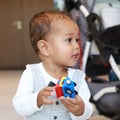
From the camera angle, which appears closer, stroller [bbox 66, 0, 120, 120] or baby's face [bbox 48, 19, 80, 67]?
baby's face [bbox 48, 19, 80, 67]

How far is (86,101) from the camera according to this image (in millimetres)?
1235

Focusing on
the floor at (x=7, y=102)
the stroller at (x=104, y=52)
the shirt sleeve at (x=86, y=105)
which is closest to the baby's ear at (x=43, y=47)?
the shirt sleeve at (x=86, y=105)

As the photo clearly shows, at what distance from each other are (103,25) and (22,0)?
4767 millimetres

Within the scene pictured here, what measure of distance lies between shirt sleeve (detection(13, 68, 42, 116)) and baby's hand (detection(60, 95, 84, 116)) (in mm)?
110

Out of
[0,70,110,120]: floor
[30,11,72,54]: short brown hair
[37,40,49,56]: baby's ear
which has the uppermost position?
[30,11,72,54]: short brown hair

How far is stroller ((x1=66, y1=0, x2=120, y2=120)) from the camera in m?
2.08

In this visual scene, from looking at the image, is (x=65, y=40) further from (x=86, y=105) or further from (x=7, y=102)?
(x=7, y=102)

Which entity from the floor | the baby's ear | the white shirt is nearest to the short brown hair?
the baby's ear

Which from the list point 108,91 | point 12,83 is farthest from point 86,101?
point 12,83

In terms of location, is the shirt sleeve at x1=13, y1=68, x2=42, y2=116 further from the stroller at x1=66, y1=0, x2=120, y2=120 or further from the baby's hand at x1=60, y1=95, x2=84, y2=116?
the stroller at x1=66, y1=0, x2=120, y2=120

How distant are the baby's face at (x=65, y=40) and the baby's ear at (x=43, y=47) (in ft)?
0.07

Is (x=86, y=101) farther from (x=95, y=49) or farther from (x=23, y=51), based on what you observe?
(x=23, y=51)

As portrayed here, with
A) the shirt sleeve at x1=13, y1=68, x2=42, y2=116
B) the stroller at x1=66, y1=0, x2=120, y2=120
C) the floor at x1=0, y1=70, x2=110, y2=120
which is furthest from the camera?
the floor at x1=0, y1=70, x2=110, y2=120

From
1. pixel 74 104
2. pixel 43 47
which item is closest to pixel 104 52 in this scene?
pixel 43 47
